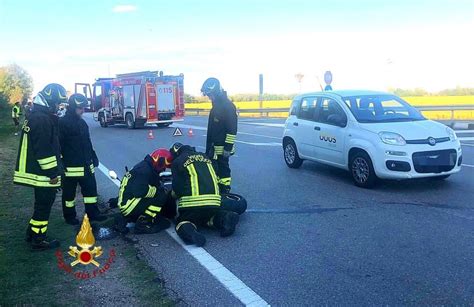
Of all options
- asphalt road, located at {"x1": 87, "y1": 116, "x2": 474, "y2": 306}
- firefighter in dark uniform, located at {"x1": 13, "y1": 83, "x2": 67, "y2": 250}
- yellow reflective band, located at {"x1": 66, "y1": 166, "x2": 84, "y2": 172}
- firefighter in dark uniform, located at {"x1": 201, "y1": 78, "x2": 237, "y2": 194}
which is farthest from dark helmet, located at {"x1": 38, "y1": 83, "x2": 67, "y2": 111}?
firefighter in dark uniform, located at {"x1": 201, "y1": 78, "x2": 237, "y2": 194}

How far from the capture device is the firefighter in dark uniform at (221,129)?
7496 mm

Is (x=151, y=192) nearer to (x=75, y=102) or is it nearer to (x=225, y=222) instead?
(x=225, y=222)

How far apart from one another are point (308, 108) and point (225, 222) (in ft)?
17.3

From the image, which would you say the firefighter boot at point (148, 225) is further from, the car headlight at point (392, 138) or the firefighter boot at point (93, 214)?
the car headlight at point (392, 138)

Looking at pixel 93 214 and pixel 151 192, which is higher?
pixel 151 192

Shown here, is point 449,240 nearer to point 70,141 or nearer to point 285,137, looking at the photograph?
point 70,141

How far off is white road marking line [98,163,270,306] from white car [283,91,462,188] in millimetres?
4054

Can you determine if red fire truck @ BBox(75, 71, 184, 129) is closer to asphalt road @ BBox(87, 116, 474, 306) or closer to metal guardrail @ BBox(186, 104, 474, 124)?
metal guardrail @ BBox(186, 104, 474, 124)

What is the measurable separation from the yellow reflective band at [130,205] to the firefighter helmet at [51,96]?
1.38 metres

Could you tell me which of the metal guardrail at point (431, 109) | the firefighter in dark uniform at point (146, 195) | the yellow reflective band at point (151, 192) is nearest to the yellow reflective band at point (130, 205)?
the firefighter in dark uniform at point (146, 195)

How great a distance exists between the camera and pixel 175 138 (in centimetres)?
2023

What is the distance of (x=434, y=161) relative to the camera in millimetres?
8156

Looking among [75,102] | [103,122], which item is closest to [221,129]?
[75,102]

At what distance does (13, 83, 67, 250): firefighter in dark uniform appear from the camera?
17.3 ft
